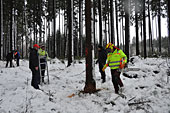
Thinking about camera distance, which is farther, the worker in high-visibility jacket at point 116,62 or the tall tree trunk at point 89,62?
the tall tree trunk at point 89,62

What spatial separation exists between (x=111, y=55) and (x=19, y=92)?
12.4 ft

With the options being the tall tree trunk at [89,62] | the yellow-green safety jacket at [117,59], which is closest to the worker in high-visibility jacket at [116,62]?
the yellow-green safety jacket at [117,59]

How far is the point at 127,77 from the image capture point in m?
6.71

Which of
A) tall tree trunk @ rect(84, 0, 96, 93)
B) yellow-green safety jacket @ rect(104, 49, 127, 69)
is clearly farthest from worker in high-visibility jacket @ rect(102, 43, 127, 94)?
tall tree trunk @ rect(84, 0, 96, 93)

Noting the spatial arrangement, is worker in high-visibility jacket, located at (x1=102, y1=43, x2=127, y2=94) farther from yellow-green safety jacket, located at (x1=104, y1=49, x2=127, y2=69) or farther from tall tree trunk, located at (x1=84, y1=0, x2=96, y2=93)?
tall tree trunk, located at (x1=84, y1=0, x2=96, y2=93)

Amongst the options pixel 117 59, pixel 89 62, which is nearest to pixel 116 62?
pixel 117 59

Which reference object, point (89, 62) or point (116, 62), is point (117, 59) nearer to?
point (116, 62)

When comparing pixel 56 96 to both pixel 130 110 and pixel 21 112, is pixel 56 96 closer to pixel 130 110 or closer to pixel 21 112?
pixel 21 112

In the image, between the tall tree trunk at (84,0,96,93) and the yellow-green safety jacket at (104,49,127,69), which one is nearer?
the yellow-green safety jacket at (104,49,127,69)

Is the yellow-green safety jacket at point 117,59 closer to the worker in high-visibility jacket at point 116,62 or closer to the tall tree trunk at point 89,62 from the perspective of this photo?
the worker in high-visibility jacket at point 116,62

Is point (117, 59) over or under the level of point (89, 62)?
over

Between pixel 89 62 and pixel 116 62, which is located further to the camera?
pixel 89 62

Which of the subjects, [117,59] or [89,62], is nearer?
[117,59]

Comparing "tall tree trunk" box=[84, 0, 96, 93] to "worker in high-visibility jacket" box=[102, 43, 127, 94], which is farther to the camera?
"tall tree trunk" box=[84, 0, 96, 93]
